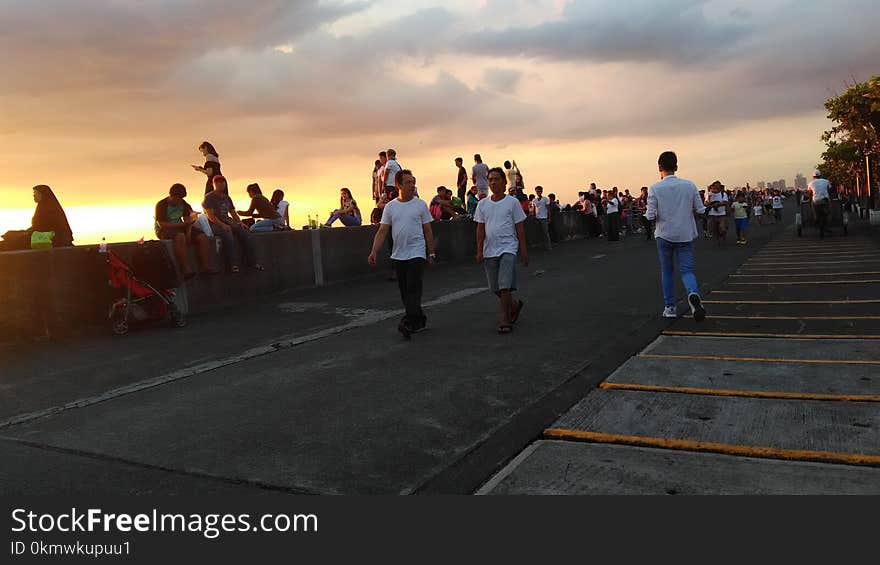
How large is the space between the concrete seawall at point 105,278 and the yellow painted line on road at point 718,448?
24.4ft

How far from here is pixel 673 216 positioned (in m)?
8.30

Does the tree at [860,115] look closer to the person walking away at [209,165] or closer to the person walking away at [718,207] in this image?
the person walking away at [718,207]

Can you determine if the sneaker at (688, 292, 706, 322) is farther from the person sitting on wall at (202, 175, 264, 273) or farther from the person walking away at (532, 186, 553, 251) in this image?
the person walking away at (532, 186, 553, 251)

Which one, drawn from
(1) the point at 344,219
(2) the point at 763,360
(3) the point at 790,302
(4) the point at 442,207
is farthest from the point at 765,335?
(4) the point at 442,207

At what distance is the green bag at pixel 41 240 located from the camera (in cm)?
939

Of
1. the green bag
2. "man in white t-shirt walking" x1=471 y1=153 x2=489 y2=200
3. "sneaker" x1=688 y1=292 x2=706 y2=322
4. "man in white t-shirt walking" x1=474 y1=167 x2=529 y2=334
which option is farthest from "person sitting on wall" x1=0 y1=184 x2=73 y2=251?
"man in white t-shirt walking" x1=471 y1=153 x2=489 y2=200

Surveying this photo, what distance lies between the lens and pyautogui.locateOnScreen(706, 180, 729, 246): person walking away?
2033 centimetres

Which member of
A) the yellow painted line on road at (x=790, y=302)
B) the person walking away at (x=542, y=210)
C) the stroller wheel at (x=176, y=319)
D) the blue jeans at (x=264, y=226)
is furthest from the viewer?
the person walking away at (x=542, y=210)

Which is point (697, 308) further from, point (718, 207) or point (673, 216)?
point (718, 207)

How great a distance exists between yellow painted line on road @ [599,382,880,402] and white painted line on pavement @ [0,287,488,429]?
12.4 ft

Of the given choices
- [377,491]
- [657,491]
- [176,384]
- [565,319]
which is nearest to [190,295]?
[176,384]

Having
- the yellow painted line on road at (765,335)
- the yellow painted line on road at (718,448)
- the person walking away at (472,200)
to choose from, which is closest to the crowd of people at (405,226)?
the yellow painted line on road at (765,335)

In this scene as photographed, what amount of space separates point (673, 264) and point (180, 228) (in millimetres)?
7183

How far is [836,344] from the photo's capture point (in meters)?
6.34
